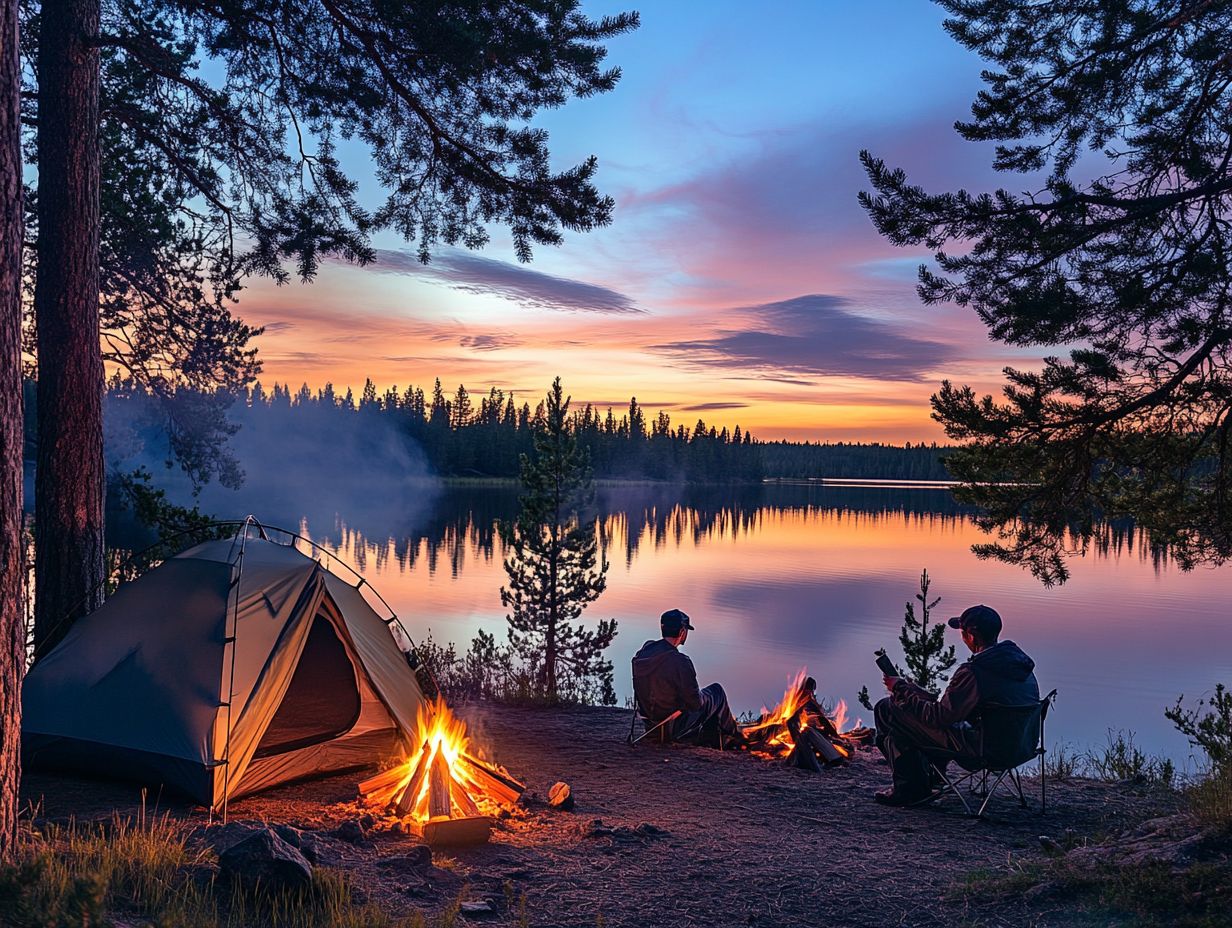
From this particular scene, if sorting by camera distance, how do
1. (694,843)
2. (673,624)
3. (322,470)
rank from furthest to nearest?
(322,470) < (673,624) < (694,843)

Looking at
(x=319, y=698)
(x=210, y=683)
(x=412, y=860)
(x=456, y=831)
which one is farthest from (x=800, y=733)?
(x=210, y=683)

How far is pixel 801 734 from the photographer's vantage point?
8.70 metres

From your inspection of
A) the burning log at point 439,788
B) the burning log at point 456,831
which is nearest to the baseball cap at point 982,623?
the burning log at point 456,831

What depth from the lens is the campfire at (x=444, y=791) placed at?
5.95m

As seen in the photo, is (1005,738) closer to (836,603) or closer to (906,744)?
(906,744)

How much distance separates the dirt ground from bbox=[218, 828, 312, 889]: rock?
39 centimetres

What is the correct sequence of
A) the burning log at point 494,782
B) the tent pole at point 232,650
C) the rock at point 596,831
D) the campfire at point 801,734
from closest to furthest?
the rock at point 596,831
the tent pole at point 232,650
the burning log at point 494,782
the campfire at point 801,734

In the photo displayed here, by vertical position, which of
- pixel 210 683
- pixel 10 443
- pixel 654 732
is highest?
pixel 10 443

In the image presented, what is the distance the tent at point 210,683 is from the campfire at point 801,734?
11.8 ft

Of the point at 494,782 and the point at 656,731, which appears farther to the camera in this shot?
the point at 656,731

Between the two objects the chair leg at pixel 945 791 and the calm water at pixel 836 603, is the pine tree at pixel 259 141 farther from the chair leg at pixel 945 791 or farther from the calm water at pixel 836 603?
the calm water at pixel 836 603

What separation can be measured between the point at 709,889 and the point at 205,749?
12.2ft

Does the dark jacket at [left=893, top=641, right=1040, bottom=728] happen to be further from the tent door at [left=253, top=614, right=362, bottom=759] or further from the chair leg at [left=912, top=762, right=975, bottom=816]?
the tent door at [left=253, top=614, right=362, bottom=759]

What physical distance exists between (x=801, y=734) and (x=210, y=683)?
530 cm
